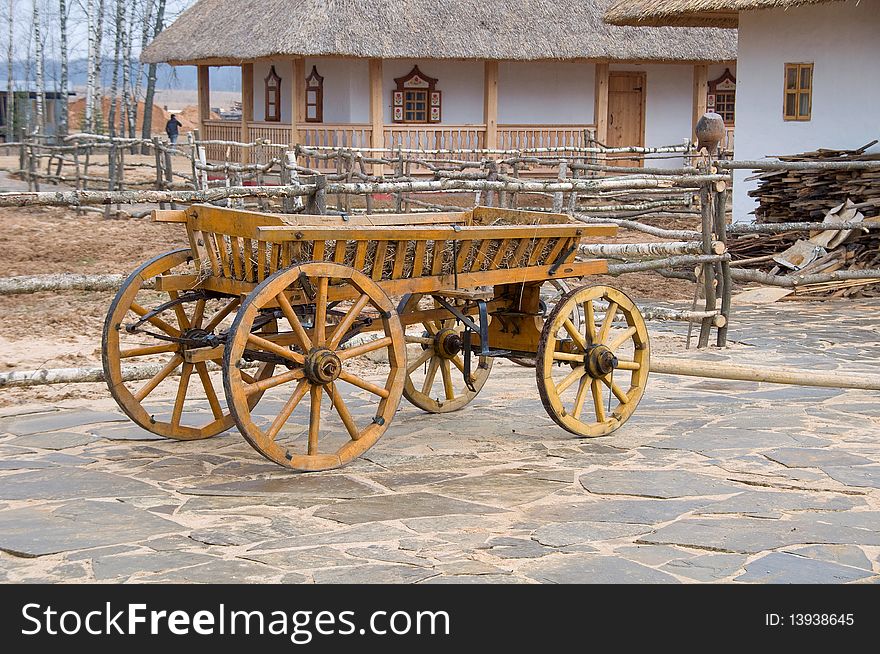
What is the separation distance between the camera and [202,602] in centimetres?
329

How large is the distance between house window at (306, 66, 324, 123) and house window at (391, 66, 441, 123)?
1309mm

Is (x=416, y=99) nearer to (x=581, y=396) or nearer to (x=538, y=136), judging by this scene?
(x=538, y=136)

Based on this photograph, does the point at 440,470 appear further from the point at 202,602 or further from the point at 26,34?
the point at 26,34

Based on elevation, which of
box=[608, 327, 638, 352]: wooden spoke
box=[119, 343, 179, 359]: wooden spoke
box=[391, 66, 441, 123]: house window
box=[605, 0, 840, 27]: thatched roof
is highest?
box=[605, 0, 840, 27]: thatched roof

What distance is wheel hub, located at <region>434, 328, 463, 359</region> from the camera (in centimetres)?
575

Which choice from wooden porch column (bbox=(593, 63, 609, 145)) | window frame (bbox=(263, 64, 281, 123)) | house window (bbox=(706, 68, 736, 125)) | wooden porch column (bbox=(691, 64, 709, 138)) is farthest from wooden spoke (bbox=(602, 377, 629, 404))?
house window (bbox=(706, 68, 736, 125))

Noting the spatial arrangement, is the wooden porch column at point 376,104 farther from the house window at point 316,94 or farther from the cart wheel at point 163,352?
the cart wheel at point 163,352

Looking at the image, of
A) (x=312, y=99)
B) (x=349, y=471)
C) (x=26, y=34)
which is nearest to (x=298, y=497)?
(x=349, y=471)

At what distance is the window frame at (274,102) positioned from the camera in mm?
22688

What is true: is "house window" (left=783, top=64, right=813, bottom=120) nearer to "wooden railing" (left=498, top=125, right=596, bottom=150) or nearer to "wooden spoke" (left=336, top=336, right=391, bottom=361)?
"wooden railing" (left=498, top=125, right=596, bottom=150)

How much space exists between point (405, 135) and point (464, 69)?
214cm

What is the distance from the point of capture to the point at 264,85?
2331 cm

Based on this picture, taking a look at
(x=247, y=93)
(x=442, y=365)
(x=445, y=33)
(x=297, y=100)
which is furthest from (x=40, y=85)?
(x=442, y=365)

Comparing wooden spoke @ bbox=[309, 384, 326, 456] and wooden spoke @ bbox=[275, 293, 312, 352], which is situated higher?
wooden spoke @ bbox=[275, 293, 312, 352]
